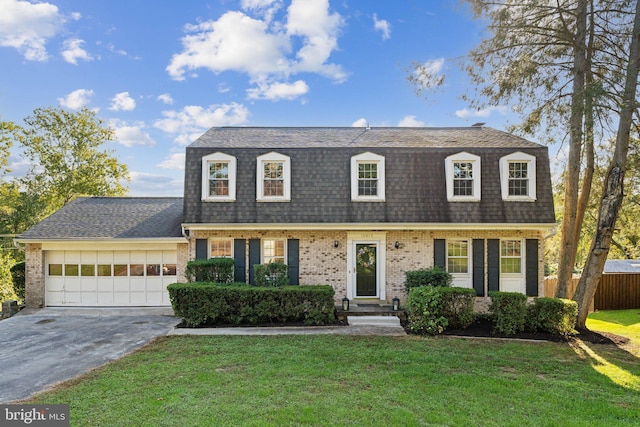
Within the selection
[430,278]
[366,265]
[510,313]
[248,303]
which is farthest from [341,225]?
[510,313]

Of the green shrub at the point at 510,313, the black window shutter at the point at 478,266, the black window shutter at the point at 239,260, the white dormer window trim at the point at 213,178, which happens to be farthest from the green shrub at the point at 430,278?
the white dormer window trim at the point at 213,178

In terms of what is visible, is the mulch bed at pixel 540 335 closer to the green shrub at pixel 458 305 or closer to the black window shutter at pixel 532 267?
the green shrub at pixel 458 305

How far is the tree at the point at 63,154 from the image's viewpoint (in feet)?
76.7

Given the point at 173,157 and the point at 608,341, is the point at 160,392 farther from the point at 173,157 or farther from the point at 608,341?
the point at 173,157

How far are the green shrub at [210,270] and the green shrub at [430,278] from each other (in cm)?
590

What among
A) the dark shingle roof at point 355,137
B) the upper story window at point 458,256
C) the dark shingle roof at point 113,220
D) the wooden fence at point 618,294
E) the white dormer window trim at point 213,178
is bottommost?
the wooden fence at point 618,294

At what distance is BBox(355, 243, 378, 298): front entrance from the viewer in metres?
12.7

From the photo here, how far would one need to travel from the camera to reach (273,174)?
13.0 metres

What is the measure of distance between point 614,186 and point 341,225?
7.66 metres

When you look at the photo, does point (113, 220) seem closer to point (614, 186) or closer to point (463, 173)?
point (463, 173)

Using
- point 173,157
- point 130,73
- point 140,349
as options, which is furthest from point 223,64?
point 140,349

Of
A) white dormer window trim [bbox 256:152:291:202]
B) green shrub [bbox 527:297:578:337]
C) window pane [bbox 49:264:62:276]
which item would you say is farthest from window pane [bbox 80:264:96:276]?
green shrub [bbox 527:297:578:337]

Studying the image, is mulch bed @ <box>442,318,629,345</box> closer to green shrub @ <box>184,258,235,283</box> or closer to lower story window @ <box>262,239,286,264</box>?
lower story window @ <box>262,239,286,264</box>

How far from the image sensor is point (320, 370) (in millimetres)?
6844
